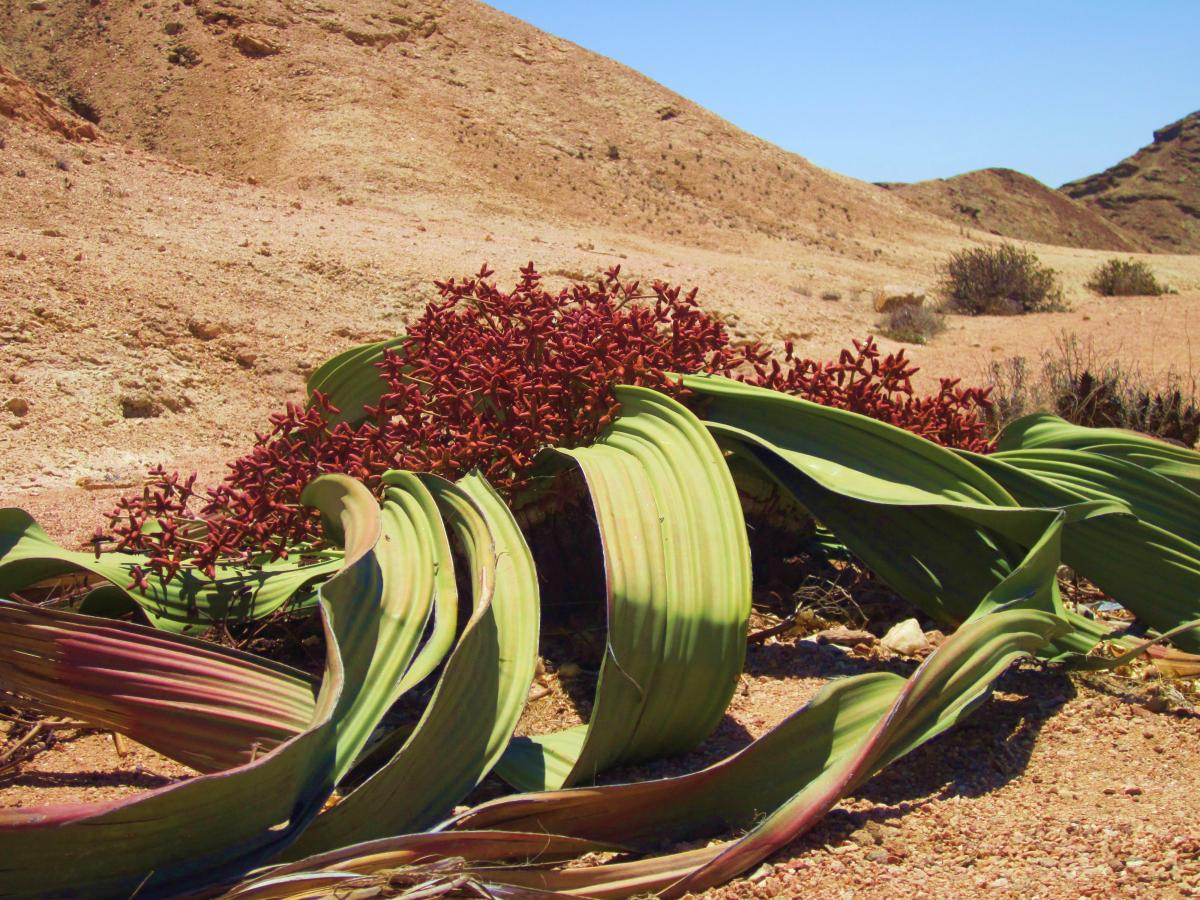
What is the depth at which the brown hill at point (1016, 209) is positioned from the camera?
1400 inches

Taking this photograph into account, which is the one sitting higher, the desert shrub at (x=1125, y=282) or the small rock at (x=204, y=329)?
the desert shrub at (x=1125, y=282)

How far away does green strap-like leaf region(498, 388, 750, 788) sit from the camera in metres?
1.79

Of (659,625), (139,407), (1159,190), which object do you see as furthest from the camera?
(1159,190)

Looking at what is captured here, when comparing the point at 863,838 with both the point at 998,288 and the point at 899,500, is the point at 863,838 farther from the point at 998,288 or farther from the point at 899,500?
the point at 998,288

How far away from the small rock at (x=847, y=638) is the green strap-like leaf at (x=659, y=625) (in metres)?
0.70

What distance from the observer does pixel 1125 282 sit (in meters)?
14.8

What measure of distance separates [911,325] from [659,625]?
9.26 m

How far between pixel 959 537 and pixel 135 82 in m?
19.3

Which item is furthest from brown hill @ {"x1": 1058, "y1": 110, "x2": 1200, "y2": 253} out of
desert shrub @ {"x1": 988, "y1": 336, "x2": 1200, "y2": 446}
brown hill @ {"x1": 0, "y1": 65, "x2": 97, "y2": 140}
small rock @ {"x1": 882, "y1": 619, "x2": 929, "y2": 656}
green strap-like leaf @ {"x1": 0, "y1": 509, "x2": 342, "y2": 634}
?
green strap-like leaf @ {"x1": 0, "y1": 509, "x2": 342, "y2": 634}

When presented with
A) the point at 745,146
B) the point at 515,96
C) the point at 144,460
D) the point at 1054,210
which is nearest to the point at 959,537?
the point at 144,460

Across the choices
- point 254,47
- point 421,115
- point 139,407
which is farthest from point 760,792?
point 254,47

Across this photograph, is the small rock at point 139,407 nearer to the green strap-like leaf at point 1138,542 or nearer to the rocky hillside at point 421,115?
the green strap-like leaf at point 1138,542

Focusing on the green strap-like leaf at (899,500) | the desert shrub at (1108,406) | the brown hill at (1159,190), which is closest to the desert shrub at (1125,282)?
the desert shrub at (1108,406)

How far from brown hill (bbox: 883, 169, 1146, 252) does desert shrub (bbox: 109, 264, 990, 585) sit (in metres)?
33.9
